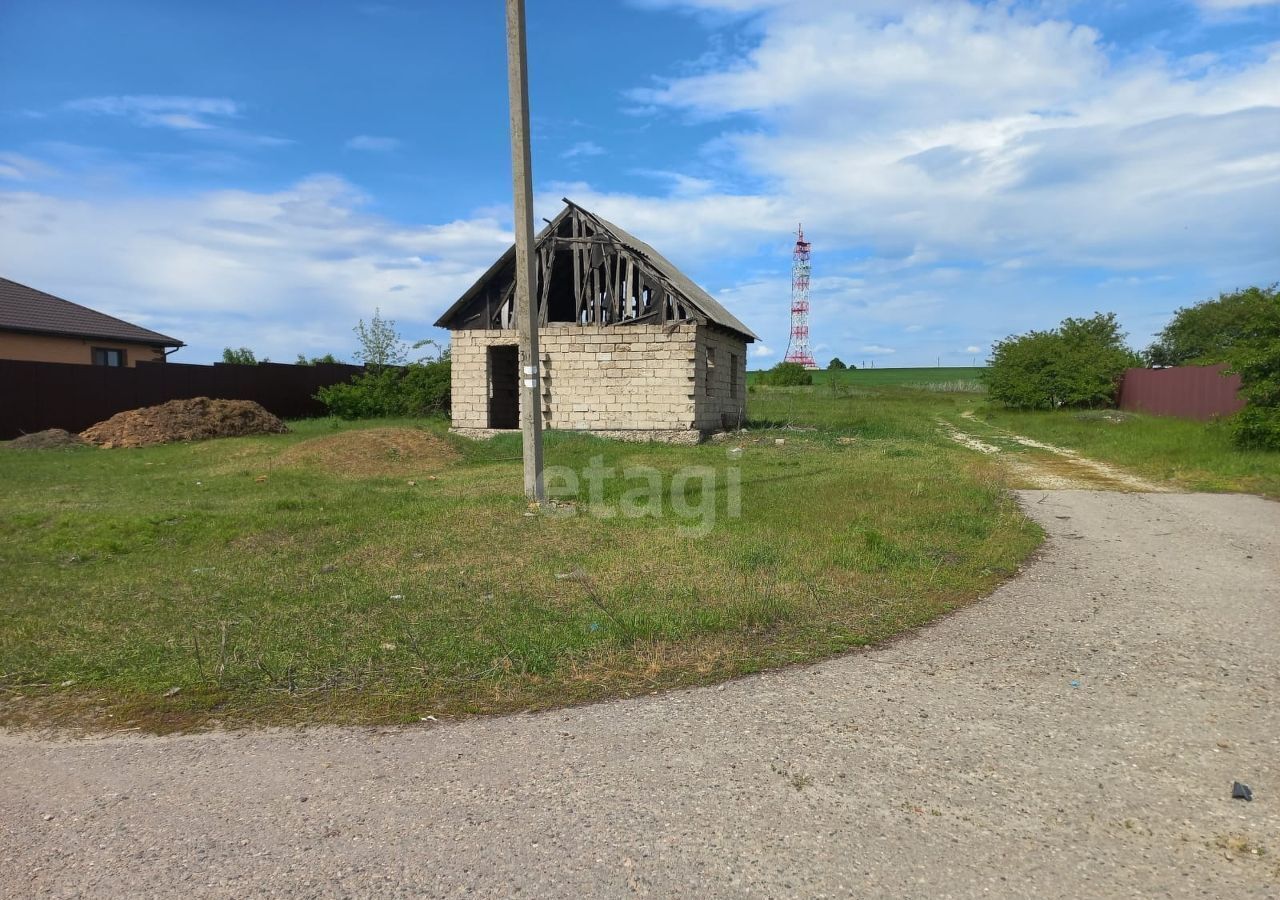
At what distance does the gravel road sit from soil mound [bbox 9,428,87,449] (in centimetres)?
1868

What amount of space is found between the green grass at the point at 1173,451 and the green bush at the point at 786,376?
39982 mm

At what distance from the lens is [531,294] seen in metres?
10.6

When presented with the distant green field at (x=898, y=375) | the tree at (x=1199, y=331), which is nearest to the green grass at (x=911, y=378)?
the distant green field at (x=898, y=375)

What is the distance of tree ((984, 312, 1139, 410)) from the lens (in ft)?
109

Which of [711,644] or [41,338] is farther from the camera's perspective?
[41,338]

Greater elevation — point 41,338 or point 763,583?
point 41,338

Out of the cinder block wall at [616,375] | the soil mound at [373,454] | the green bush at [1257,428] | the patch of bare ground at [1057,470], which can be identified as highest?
the cinder block wall at [616,375]

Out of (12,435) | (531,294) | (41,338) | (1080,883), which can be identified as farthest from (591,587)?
(41,338)

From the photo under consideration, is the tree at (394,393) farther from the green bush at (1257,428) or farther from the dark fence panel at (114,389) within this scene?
the green bush at (1257,428)

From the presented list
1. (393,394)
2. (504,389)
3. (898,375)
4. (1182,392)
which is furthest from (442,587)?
(898,375)

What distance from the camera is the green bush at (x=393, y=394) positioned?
1124 inches

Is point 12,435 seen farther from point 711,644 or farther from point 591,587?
point 711,644

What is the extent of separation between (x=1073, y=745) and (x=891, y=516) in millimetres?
5706

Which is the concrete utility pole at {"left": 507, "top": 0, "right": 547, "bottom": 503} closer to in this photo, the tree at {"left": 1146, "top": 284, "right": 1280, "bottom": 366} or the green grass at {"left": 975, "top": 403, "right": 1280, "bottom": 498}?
the green grass at {"left": 975, "top": 403, "right": 1280, "bottom": 498}
